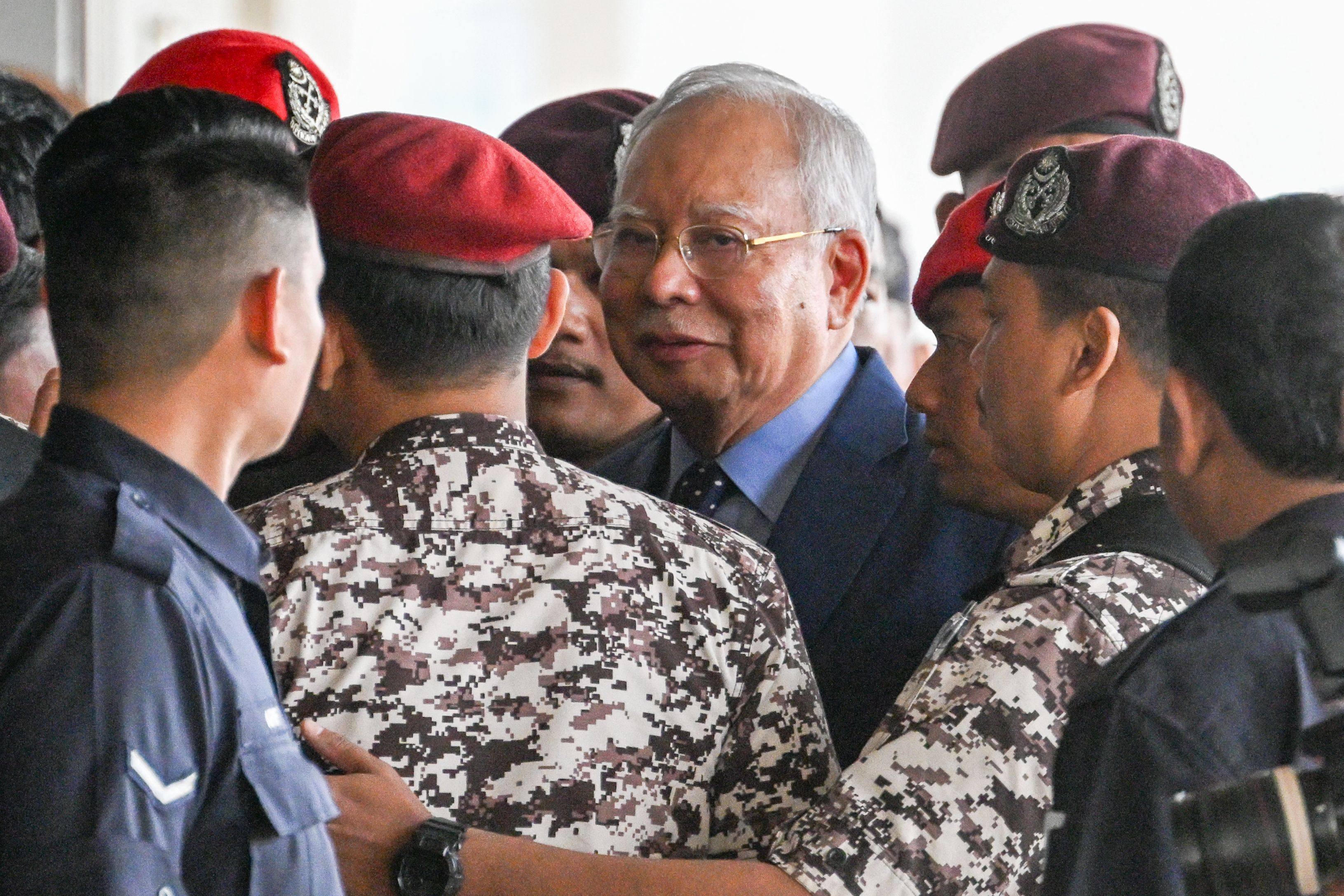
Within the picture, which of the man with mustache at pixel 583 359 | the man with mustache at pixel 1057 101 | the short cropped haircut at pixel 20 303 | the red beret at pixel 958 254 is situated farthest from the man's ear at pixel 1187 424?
the man with mustache at pixel 1057 101

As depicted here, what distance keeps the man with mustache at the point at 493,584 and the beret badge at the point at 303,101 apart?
992 mm

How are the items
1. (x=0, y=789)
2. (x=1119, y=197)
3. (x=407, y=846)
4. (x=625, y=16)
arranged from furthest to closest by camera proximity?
(x=625, y=16), (x=1119, y=197), (x=407, y=846), (x=0, y=789)

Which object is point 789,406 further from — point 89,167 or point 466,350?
point 89,167

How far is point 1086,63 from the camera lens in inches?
117

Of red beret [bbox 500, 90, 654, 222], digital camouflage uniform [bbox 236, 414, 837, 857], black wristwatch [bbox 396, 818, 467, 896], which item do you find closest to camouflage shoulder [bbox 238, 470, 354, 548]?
digital camouflage uniform [bbox 236, 414, 837, 857]

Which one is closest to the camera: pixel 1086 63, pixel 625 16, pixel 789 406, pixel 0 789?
pixel 0 789

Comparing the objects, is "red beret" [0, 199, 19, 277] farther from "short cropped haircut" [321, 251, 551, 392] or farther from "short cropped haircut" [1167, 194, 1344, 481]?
"short cropped haircut" [1167, 194, 1344, 481]

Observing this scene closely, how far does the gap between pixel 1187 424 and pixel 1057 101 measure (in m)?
1.79

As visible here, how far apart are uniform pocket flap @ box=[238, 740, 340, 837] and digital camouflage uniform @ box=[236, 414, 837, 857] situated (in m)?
0.30

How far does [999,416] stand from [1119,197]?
0.27m

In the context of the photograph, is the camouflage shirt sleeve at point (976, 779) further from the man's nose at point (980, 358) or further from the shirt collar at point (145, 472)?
the shirt collar at point (145, 472)

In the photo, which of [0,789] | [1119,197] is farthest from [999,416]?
[0,789]

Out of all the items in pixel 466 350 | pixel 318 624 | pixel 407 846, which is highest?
pixel 466 350

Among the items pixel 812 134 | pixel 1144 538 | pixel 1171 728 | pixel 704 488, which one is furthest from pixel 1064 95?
pixel 1171 728
